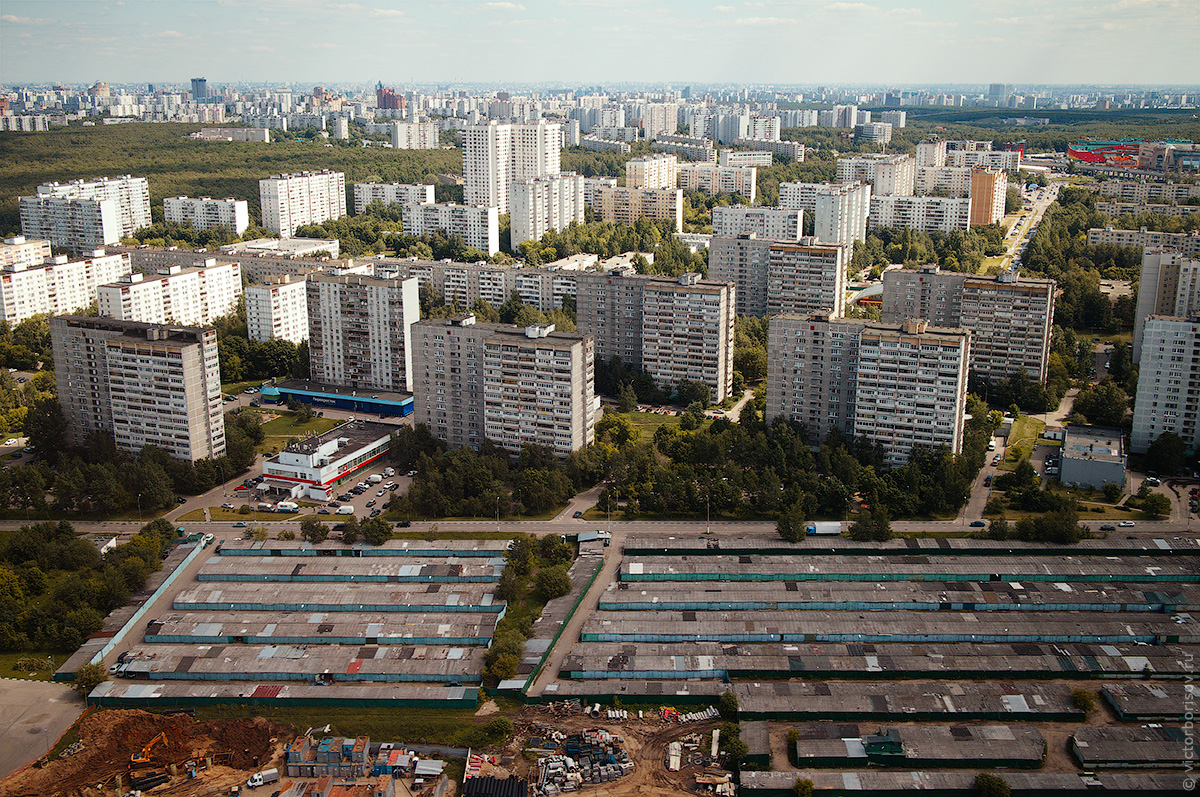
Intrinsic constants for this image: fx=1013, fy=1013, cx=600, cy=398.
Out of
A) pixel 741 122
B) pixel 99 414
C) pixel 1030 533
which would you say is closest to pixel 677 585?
pixel 1030 533

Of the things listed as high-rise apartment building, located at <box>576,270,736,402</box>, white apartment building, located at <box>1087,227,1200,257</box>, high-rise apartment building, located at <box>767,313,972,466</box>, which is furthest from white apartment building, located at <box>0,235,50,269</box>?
white apartment building, located at <box>1087,227,1200,257</box>

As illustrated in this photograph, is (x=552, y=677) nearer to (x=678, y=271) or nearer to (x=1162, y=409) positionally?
(x=1162, y=409)

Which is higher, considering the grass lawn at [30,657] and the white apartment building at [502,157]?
the white apartment building at [502,157]

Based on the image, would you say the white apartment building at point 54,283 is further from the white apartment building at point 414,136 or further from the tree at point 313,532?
the white apartment building at point 414,136

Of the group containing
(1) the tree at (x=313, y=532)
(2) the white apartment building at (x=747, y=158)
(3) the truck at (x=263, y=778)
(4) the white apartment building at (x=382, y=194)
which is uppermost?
(2) the white apartment building at (x=747, y=158)

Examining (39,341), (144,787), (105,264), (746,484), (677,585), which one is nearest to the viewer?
(144,787)

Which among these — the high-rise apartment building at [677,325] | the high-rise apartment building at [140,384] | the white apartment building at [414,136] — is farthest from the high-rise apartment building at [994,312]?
the white apartment building at [414,136]
